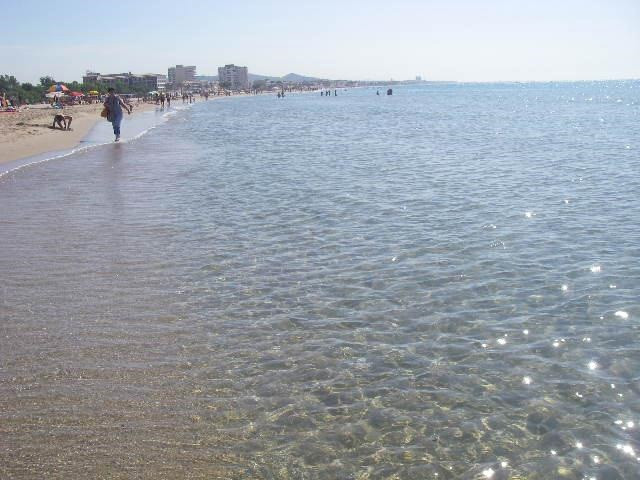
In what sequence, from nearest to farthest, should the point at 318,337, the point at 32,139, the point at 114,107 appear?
the point at 318,337
the point at 114,107
the point at 32,139

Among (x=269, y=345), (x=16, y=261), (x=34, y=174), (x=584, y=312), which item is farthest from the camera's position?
(x=34, y=174)

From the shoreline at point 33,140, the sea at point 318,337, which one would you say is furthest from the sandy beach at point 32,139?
the sea at point 318,337

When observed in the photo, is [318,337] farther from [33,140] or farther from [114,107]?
[33,140]

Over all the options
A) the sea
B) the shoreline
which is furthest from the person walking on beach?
the sea

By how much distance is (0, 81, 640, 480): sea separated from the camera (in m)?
4.75

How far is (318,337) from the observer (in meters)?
6.92

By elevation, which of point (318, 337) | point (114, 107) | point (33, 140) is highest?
point (114, 107)

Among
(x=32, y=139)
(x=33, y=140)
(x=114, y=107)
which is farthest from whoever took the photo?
(x=32, y=139)

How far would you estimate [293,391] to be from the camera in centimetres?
570

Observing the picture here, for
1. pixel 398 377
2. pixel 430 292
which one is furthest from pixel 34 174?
pixel 398 377

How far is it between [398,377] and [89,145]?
27.1m

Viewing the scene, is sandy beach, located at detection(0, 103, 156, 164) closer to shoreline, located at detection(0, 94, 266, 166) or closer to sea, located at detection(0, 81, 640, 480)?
shoreline, located at detection(0, 94, 266, 166)

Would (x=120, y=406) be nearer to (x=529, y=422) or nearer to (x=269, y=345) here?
(x=269, y=345)

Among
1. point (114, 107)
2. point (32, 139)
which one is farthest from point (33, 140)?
point (114, 107)
